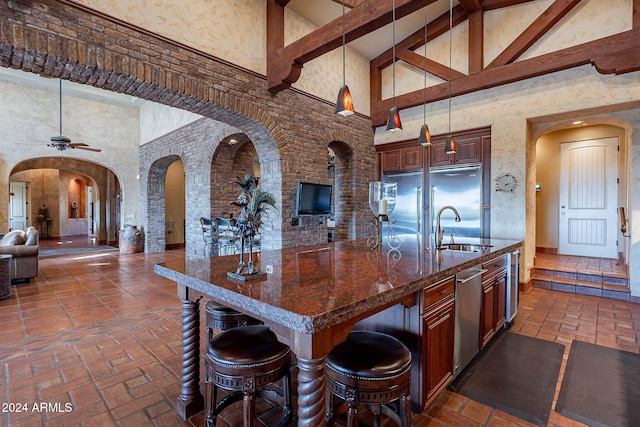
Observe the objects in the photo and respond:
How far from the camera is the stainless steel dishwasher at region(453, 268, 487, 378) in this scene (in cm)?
208

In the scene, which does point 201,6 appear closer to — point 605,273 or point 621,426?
point 621,426

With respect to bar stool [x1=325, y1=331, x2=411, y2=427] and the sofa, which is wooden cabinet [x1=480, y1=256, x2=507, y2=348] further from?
the sofa

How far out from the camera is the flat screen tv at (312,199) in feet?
16.6

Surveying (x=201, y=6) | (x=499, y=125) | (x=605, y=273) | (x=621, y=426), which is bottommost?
(x=621, y=426)

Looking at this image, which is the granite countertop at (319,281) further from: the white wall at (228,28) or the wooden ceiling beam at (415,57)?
the wooden ceiling beam at (415,57)

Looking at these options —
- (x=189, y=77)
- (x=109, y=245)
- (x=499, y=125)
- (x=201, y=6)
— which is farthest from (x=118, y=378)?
(x=109, y=245)

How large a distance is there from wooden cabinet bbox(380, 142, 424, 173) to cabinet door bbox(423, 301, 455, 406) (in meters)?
4.50

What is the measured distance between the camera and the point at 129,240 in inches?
336

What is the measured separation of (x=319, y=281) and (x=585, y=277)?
524 centimetres

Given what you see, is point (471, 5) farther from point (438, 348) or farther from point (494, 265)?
point (438, 348)

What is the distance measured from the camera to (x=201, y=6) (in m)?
3.90

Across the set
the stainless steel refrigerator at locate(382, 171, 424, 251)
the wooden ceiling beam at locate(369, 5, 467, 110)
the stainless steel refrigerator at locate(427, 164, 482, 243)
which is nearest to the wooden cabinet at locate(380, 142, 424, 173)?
the stainless steel refrigerator at locate(382, 171, 424, 251)

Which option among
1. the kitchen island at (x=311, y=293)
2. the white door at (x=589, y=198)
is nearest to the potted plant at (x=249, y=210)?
the kitchen island at (x=311, y=293)

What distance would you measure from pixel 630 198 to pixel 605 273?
1.18 meters
